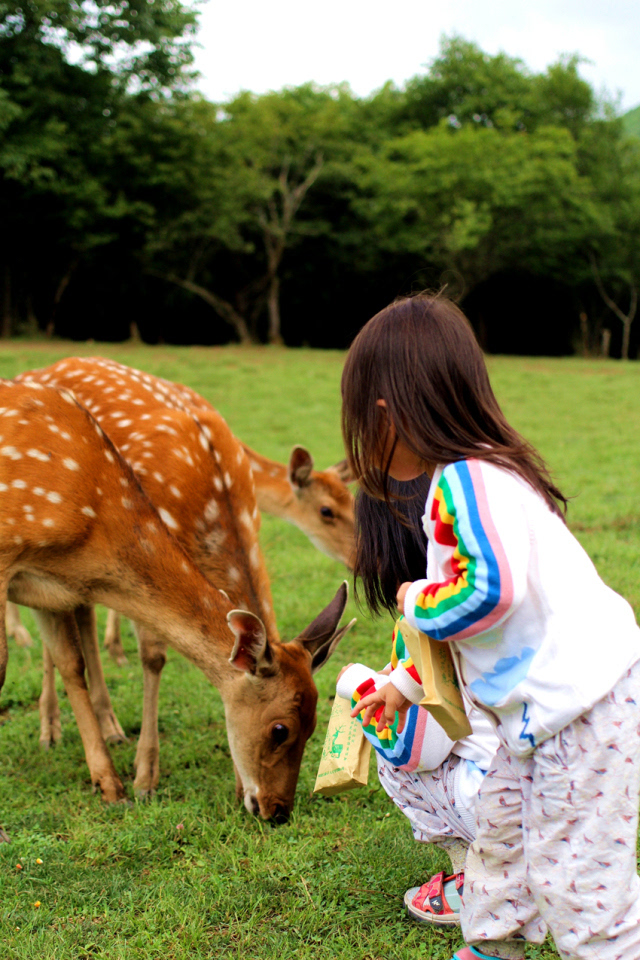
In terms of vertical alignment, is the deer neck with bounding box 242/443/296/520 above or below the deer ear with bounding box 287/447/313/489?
below

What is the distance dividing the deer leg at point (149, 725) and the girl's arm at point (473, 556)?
7.09ft

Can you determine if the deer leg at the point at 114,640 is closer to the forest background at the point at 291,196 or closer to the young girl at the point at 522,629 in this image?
the young girl at the point at 522,629

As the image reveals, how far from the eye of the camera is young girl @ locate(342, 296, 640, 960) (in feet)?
5.86

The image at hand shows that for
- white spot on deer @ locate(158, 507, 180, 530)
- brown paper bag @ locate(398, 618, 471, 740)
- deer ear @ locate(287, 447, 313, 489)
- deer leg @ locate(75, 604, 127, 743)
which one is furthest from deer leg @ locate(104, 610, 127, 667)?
brown paper bag @ locate(398, 618, 471, 740)

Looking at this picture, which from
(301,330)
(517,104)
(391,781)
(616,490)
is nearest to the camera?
(391,781)

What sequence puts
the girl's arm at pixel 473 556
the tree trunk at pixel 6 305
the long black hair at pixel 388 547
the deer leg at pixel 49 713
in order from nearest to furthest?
1. the girl's arm at pixel 473 556
2. the long black hair at pixel 388 547
3. the deer leg at pixel 49 713
4. the tree trunk at pixel 6 305

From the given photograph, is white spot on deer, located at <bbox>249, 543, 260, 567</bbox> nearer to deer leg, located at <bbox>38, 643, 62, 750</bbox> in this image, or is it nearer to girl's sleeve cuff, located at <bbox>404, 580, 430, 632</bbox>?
deer leg, located at <bbox>38, 643, 62, 750</bbox>

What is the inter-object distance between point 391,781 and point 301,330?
118ft

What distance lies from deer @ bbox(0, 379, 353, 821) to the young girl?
1330mm

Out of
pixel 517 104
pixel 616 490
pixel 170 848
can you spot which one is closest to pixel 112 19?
pixel 517 104

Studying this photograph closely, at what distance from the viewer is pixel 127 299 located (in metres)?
32.7

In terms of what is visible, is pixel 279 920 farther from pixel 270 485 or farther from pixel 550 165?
pixel 550 165

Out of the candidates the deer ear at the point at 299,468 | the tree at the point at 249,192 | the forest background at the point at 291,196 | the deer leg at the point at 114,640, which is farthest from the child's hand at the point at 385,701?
the tree at the point at 249,192

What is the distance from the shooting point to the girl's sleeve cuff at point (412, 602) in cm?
184
